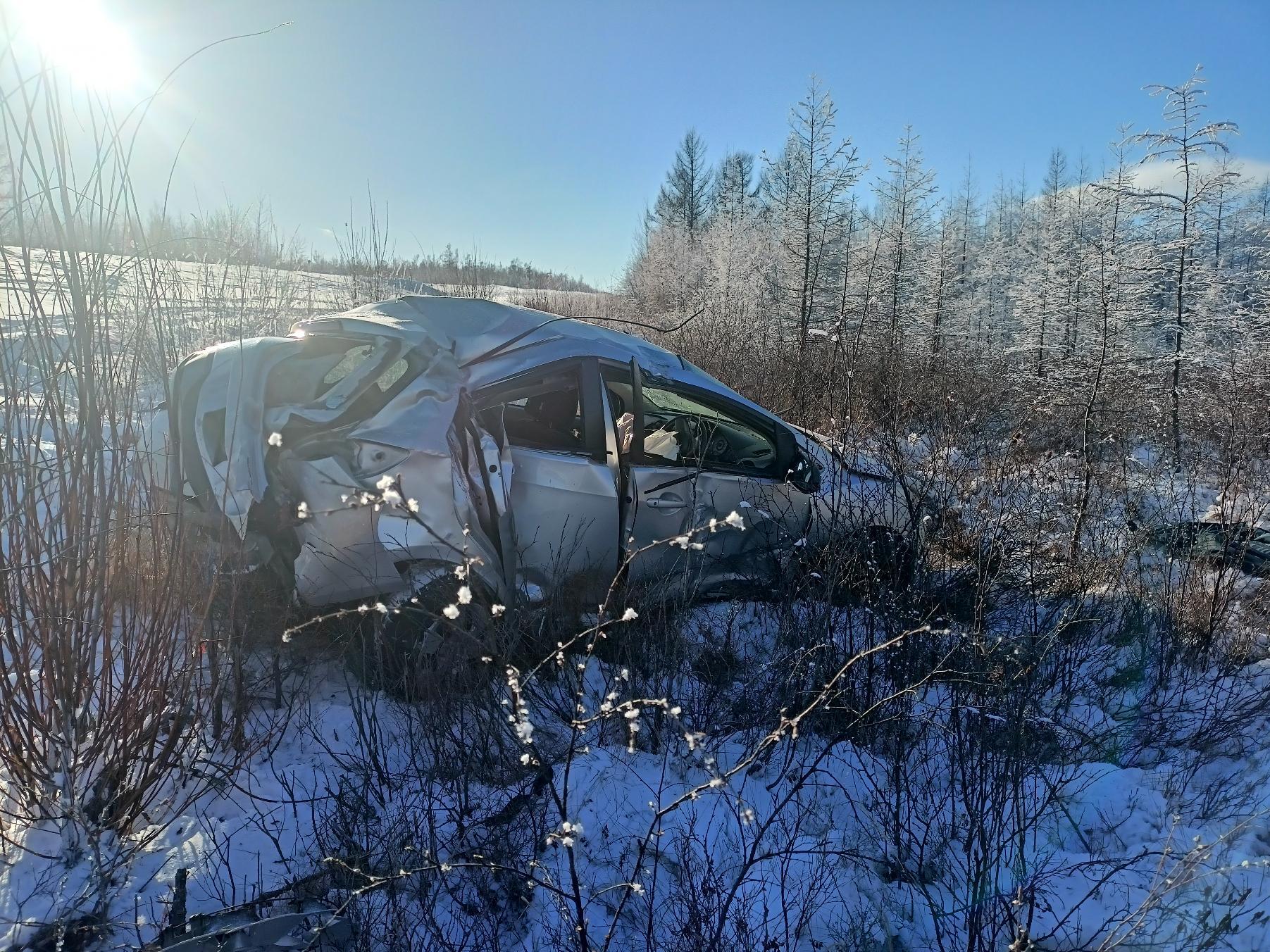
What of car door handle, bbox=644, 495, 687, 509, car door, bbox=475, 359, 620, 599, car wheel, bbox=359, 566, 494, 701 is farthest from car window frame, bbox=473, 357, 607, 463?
car wheel, bbox=359, 566, 494, 701

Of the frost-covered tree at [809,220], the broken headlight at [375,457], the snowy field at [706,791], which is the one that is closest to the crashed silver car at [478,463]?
the broken headlight at [375,457]

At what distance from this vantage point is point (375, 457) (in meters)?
3.57

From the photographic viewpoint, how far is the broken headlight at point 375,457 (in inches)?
140

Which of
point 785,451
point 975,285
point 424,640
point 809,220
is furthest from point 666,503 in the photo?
point 975,285

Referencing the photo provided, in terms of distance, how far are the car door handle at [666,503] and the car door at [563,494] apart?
0.30m

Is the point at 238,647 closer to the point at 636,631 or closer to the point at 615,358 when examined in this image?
the point at 636,631

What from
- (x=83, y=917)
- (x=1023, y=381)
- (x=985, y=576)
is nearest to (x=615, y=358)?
(x=985, y=576)

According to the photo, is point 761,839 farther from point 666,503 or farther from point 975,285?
point 975,285

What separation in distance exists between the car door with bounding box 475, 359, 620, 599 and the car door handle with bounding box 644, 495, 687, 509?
0.30m

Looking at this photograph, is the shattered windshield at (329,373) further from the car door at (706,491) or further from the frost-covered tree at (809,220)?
the frost-covered tree at (809,220)

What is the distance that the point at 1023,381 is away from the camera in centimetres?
1666

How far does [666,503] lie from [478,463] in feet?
4.08

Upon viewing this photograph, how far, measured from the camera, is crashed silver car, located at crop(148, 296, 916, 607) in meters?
3.50

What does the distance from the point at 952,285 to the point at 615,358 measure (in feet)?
107
